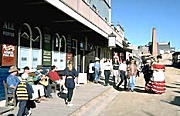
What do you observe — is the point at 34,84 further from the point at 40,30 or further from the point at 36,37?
the point at 40,30

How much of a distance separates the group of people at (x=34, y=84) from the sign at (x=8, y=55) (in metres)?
0.52

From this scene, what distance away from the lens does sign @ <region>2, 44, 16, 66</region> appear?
8570 mm

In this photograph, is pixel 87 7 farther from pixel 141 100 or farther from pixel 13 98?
pixel 13 98

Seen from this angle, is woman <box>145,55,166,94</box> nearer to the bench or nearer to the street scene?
the street scene

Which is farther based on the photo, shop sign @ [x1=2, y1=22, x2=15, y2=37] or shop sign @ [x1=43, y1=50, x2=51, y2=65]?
shop sign @ [x1=43, y1=50, x2=51, y2=65]

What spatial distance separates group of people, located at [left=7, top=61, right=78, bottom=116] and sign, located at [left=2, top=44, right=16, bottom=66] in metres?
0.52

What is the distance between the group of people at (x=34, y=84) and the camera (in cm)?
618

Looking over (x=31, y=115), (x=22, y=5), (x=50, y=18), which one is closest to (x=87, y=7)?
(x=50, y=18)

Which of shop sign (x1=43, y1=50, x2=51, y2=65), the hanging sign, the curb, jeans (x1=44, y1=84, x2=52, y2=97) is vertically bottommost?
the curb

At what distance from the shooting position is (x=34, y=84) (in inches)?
370

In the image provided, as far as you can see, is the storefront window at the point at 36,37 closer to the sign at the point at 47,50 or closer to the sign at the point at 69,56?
the sign at the point at 47,50

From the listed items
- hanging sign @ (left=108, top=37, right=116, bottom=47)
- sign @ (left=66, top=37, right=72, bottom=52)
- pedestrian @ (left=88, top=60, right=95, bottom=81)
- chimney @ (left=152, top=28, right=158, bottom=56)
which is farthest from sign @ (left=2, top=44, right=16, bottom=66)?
chimney @ (left=152, top=28, right=158, bottom=56)

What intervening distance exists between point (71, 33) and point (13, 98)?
27.0ft

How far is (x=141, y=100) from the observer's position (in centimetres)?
1080
